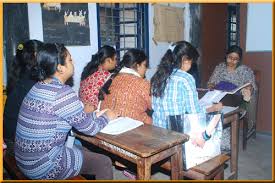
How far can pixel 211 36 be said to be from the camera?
5.80m

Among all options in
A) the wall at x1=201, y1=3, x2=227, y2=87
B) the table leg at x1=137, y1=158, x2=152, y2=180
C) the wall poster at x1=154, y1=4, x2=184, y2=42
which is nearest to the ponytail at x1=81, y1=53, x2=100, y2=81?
the wall poster at x1=154, y1=4, x2=184, y2=42

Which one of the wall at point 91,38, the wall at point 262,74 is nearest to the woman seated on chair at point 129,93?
the wall at point 91,38

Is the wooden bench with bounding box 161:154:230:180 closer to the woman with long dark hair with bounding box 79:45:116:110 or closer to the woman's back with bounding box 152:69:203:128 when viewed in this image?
the woman's back with bounding box 152:69:203:128

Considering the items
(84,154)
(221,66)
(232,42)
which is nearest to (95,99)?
(84,154)

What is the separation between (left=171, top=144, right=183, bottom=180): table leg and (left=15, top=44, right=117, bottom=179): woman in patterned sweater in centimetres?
59

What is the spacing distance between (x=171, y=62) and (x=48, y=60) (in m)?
1.08

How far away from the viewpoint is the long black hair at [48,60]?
6.36 ft

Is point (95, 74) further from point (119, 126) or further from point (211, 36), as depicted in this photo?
point (211, 36)

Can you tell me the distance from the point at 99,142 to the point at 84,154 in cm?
25

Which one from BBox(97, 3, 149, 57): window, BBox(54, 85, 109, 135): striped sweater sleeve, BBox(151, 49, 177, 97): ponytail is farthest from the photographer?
BBox(97, 3, 149, 57): window

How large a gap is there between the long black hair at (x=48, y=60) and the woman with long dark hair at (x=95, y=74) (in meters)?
1.07

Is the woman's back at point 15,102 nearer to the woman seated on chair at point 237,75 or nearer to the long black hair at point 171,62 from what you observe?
the long black hair at point 171,62

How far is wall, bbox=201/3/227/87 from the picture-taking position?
5.64 m

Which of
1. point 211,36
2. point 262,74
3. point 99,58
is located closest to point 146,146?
point 99,58
